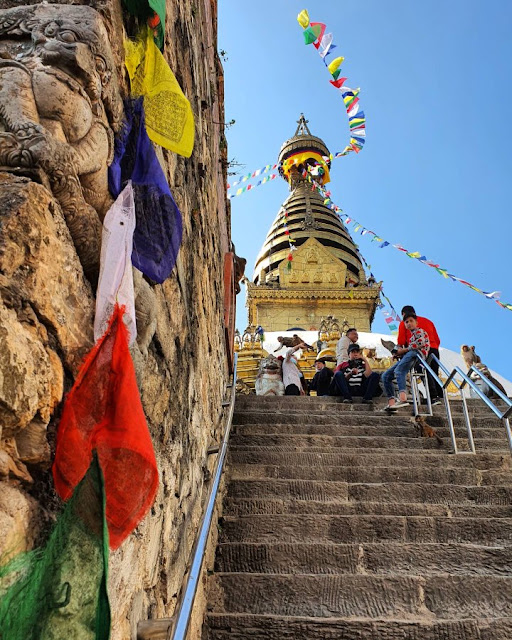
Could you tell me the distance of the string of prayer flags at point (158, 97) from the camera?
210 centimetres

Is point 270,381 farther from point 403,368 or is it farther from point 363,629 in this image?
point 363,629

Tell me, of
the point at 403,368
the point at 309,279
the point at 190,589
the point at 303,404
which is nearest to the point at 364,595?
the point at 190,589

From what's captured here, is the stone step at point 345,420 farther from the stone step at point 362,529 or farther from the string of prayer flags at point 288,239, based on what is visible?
the string of prayer flags at point 288,239

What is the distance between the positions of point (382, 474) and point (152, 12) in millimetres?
3769

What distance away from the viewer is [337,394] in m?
7.89

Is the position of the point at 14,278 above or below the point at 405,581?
above

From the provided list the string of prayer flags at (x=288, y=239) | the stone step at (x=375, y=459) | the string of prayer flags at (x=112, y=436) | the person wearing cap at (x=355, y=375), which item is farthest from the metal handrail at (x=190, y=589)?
the string of prayer flags at (x=288, y=239)

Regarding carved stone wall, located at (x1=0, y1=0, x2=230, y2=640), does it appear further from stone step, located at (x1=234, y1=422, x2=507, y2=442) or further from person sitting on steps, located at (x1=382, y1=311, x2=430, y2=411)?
person sitting on steps, located at (x1=382, y1=311, x2=430, y2=411)

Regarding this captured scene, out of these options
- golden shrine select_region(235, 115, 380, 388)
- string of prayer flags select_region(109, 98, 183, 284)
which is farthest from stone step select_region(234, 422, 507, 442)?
golden shrine select_region(235, 115, 380, 388)

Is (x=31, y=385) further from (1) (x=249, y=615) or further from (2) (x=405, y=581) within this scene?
(2) (x=405, y=581)

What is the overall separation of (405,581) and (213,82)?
4156 millimetres

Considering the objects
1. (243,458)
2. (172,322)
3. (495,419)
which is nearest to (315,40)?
(495,419)

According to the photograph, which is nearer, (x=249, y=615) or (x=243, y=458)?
(x=249, y=615)

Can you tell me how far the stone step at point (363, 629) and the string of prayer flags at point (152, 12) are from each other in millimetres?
2716
